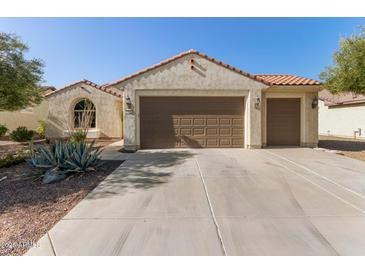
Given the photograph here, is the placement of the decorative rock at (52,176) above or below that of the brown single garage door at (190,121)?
below

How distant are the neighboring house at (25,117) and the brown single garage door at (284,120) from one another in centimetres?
1874

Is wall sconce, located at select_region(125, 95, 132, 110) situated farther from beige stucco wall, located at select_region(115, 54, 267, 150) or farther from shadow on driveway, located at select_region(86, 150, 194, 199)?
shadow on driveway, located at select_region(86, 150, 194, 199)

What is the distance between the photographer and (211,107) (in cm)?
1084

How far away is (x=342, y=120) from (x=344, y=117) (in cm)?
34

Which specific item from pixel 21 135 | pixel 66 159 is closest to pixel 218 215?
pixel 66 159

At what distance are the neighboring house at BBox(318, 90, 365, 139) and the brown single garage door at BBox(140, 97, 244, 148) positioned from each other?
11.0 meters

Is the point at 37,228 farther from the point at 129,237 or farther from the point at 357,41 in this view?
the point at 357,41

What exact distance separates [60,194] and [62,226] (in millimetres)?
1620

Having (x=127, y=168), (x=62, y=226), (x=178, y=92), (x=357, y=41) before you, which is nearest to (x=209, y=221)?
(x=62, y=226)

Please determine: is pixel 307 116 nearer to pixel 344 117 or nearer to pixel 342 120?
pixel 344 117

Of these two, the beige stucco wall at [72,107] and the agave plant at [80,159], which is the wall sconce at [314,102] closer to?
the agave plant at [80,159]

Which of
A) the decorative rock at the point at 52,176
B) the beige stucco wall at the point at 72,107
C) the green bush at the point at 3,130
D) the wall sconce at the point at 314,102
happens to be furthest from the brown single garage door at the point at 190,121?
the green bush at the point at 3,130

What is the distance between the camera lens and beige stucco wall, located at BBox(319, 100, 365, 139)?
17.7 m

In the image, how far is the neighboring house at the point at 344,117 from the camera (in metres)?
17.6
